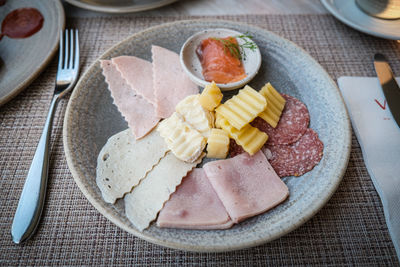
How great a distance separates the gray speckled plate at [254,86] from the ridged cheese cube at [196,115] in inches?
12.3

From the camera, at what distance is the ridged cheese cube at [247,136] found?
4.04 ft

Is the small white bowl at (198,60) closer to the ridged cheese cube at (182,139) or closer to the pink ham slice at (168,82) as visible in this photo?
the pink ham slice at (168,82)

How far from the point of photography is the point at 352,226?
3.77 ft

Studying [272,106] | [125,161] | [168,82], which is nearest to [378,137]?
[272,106]

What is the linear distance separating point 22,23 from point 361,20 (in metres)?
2.20

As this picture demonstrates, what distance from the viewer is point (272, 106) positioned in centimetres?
137

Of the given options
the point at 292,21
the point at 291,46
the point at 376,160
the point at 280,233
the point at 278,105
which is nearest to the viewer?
the point at 280,233

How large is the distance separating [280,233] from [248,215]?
0.44 ft

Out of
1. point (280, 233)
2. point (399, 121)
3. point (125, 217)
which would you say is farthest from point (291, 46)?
point (125, 217)

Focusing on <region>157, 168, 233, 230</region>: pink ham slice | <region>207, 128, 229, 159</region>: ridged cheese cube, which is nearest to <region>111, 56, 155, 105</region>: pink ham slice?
<region>207, 128, 229, 159</region>: ridged cheese cube

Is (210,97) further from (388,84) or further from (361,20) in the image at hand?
(361,20)

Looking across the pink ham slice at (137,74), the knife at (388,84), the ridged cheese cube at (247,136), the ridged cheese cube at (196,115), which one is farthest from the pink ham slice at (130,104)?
the knife at (388,84)

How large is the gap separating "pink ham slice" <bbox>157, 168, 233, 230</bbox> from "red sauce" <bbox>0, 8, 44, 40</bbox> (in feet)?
4.68

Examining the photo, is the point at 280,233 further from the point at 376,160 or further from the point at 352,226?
the point at 376,160
